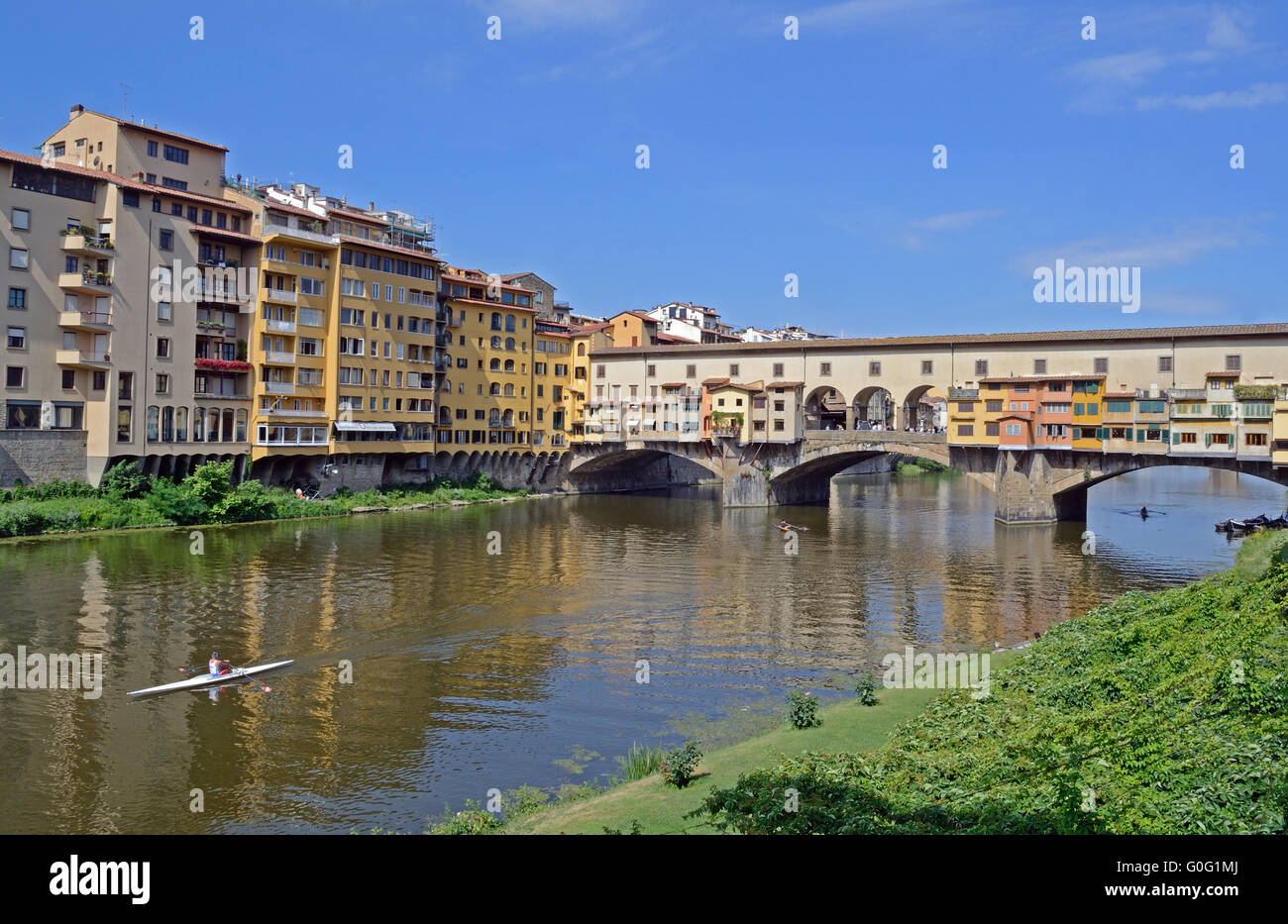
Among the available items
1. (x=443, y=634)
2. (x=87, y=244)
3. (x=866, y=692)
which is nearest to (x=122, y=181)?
(x=87, y=244)

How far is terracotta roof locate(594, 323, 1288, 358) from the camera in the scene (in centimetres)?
6919

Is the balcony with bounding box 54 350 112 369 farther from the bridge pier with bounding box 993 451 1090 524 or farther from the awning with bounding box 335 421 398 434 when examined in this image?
the bridge pier with bounding box 993 451 1090 524

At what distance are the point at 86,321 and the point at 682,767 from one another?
5618 cm

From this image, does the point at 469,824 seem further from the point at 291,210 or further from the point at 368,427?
the point at 291,210

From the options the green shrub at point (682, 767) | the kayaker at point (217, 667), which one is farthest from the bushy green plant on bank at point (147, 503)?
the green shrub at point (682, 767)

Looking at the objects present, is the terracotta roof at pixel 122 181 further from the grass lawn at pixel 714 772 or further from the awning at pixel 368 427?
the grass lawn at pixel 714 772

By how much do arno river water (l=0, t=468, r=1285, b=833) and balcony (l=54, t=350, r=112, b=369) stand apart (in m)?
11.9

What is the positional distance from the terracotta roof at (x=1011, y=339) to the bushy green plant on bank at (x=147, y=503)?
37.0 m

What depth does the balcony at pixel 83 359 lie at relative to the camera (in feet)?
202

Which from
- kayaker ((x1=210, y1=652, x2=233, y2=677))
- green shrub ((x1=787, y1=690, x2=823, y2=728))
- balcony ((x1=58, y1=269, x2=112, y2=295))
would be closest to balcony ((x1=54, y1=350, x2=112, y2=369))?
balcony ((x1=58, y1=269, x2=112, y2=295))

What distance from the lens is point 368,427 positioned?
80062 mm
